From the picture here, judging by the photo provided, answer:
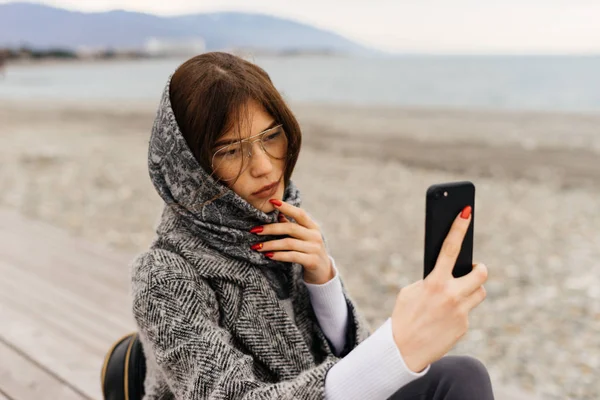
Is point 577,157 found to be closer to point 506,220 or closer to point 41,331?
point 506,220

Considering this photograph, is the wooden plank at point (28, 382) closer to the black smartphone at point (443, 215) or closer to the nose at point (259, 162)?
the nose at point (259, 162)

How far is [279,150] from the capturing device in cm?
123

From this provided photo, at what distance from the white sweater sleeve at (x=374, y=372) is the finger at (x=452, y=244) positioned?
119 millimetres

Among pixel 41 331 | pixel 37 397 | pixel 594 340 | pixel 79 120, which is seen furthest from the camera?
pixel 79 120

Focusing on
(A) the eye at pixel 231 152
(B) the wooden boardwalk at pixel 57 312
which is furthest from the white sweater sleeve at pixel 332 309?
(B) the wooden boardwalk at pixel 57 312

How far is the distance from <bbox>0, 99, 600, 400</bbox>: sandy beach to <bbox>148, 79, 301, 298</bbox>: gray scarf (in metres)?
2.13

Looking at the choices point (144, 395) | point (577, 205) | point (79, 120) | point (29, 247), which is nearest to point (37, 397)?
point (144, 395)

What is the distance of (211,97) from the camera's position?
1.10m

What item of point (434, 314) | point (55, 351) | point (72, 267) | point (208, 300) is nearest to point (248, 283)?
point (208, 300)

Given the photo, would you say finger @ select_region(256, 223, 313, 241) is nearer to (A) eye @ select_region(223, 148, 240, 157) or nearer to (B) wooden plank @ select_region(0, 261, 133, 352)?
(A) eye @ select_region(223, 148, 240, 157)

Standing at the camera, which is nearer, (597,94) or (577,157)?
(577,157)

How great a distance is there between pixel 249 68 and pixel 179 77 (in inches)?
5.5

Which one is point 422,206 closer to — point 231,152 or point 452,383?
point 452,383

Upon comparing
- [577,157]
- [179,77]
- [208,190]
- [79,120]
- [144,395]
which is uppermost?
[179,77]
